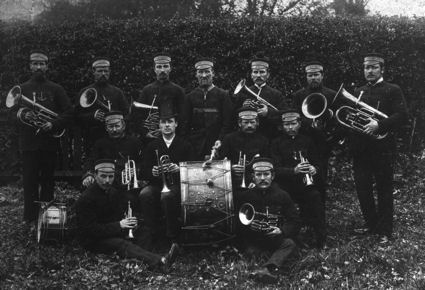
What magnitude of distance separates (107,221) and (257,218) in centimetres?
187

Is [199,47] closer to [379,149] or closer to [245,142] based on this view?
[245,142]

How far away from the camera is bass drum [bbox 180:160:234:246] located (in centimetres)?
607

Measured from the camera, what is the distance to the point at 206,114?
289 inches

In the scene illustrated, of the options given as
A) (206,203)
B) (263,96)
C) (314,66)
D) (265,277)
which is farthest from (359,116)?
(265,277)

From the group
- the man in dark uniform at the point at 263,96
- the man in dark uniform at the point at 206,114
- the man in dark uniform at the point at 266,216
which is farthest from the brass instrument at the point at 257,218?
the man in dark uniform at the point at 263,96

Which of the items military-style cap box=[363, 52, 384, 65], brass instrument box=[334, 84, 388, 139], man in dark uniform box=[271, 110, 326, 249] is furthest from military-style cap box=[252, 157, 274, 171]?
military-style cap box=[363, 52, 384, 65]

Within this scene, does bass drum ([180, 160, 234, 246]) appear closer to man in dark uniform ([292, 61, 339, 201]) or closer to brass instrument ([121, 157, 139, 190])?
brass instrument ([121, 157, 139, 190])

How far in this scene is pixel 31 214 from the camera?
7445mm

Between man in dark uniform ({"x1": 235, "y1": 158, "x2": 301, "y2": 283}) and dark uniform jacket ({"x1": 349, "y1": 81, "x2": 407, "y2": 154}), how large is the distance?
1263 millimetres

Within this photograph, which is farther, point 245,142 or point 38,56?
point 38,56

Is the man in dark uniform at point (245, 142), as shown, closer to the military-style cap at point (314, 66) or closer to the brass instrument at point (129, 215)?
the military-style cap at point (314, 66)

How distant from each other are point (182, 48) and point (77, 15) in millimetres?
5730

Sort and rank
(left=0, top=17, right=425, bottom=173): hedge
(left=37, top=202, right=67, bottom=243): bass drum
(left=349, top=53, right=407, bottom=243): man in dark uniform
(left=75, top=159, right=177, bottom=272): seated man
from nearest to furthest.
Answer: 1. (left=75, top=159, right=177, bottom=272): seated man
2. (left=37, top=202, right=67, bottom=243): bass drum
3. (left=349, top=53, right=407, bottom=243): man in dark uniform
4. (left=0, top=17, right=425, bottom=173): hedge

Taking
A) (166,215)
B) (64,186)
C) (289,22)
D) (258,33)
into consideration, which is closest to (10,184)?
(64,186)
